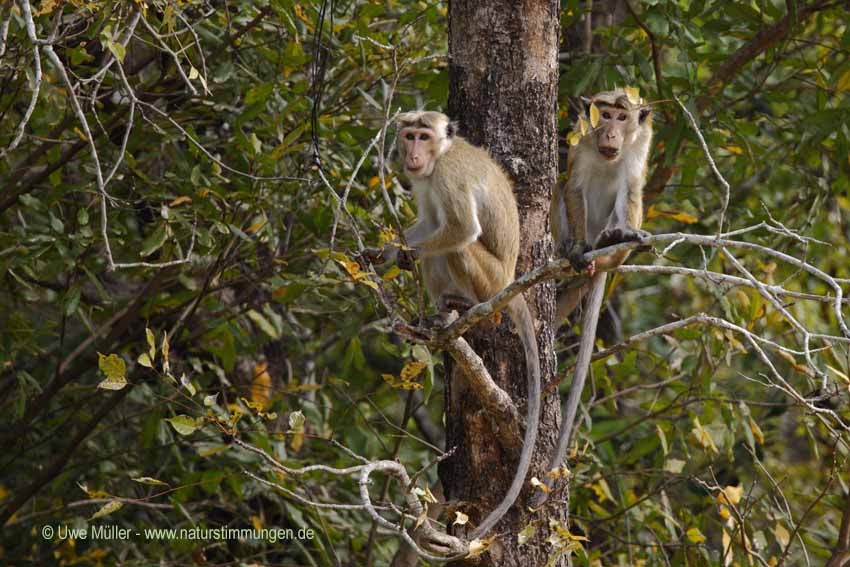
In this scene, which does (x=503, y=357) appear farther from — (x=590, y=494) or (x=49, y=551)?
(x=49, y=551)

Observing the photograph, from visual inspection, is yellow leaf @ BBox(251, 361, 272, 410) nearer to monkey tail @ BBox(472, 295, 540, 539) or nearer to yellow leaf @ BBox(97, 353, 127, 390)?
monkey tail @ BBox(472, 295, 540, 539)

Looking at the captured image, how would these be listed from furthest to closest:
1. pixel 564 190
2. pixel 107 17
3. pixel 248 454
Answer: pixel 248 454, pixel 564 190, pixel 107 17

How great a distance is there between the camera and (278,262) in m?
6.59

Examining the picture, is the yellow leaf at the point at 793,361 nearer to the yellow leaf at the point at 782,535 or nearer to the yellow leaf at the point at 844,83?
the yellow leaf at the point at 782,535

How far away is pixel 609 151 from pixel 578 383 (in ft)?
4.46

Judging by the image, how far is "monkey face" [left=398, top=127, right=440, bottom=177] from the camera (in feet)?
19.0

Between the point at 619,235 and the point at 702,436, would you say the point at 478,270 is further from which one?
the point at 702,436

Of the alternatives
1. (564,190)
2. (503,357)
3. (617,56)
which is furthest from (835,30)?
(503,357)

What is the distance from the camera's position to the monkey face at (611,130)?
230 inches

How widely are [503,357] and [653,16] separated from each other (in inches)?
96.4

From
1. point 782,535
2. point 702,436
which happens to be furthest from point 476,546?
point 782,535

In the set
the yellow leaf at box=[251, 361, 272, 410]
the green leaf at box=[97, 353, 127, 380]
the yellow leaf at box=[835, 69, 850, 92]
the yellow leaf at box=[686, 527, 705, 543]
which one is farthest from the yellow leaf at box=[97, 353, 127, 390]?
the yellow leaf at box=[835, 69, 850, 92]

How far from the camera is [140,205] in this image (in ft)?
24.7

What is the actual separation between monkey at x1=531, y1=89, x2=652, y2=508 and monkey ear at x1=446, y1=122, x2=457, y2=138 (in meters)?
0.72
